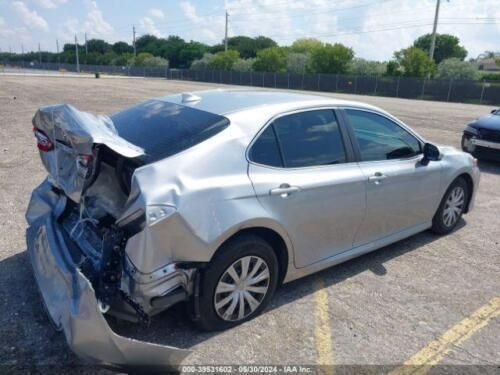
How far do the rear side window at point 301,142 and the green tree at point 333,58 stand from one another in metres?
57.4

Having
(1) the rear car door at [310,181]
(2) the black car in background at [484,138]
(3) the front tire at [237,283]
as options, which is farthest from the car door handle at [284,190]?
(2) the black car in background at [484,138]

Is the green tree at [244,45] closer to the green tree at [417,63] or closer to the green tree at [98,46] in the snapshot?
the green tree at [98,46]

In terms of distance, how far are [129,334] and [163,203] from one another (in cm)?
113

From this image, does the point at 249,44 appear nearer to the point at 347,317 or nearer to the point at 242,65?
the point at 242,65

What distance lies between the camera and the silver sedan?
2.60m

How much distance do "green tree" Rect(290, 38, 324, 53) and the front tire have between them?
260 feet

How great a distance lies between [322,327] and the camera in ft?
10.7

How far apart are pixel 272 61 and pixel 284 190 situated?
6478 centimetres

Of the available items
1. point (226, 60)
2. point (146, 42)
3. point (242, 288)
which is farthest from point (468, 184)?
point (146, 42)

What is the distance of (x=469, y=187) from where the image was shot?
5.24 meters

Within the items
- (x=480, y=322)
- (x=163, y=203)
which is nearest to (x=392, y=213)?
(x=480, y=322)

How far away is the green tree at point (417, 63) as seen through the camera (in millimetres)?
46938

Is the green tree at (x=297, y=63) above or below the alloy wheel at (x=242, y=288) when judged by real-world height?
above

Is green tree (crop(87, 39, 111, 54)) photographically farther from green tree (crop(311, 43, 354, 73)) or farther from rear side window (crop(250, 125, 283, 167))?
rear side window (crop(250, 125, 283, 167))
